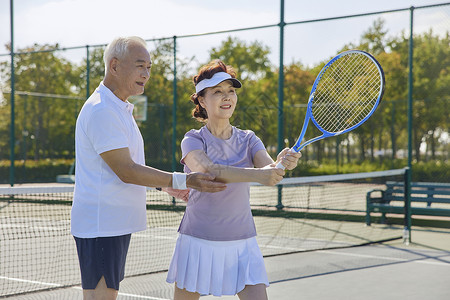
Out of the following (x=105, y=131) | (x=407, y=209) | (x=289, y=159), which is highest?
(x=105, y=131)

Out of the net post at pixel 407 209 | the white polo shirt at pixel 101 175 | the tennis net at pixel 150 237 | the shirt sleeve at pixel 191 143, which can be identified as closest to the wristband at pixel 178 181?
the white polo shirt at pixel 101 175

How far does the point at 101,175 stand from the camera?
2.59 m

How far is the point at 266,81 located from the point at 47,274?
2187cm

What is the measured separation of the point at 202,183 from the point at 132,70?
1.89 feet

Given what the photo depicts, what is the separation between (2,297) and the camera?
17.0 feet

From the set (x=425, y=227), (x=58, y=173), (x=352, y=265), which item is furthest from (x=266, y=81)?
(x=352, y=265)

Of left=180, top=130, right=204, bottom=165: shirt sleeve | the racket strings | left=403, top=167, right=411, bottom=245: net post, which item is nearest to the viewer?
left=180, top=130, right=204, bottom=165: shirt sleeve

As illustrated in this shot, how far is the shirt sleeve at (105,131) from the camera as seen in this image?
8.24 ft

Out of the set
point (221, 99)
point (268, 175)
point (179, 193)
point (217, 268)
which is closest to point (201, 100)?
point (221, 99)

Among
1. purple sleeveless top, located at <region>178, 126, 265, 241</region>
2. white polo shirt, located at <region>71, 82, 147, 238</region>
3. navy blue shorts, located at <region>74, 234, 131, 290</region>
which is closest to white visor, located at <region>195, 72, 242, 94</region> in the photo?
purple sleeveless top, located at <region>178, 126, 265, 241</region>

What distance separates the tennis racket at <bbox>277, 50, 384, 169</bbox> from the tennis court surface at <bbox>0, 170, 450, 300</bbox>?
5.62 feet

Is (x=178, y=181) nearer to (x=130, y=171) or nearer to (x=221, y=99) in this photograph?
(x=130, y=171)

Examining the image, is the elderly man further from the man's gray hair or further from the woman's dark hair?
the woman's dark hair

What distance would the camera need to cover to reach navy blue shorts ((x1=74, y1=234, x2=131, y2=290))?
8.61ft
